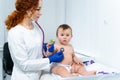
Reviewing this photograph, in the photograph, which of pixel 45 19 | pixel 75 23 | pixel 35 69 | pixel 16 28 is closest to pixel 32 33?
pixel 16 28

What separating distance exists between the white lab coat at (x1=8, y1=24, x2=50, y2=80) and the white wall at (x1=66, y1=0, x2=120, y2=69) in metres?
0.81

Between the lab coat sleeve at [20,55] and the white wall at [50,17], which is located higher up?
the white wall at [50,17]

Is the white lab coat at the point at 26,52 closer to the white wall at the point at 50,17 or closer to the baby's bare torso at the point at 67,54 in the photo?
the baby's bare torso at the point at 67,54

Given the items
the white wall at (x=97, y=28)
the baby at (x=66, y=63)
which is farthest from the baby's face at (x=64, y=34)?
the white wall at (x=97, y=28)

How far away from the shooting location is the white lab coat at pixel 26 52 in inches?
59.2

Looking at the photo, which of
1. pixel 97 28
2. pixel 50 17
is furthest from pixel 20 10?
pixel 50 17

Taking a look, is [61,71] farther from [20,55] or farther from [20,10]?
[20,10]

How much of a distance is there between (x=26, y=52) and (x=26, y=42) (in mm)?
71

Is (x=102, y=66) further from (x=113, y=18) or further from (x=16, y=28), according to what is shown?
(x=16, y=28)

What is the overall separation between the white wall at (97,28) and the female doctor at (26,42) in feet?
2.36

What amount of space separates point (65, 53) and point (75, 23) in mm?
843

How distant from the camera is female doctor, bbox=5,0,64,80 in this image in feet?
4.95

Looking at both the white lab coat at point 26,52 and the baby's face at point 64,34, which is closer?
the white lab coat at point 26,52

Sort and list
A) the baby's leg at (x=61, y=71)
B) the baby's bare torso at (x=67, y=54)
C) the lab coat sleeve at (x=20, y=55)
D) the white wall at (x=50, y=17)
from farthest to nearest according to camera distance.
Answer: the white wall at (x=50, y=17) → the baby's bare torso at (x=67, y=54) → the baby's leg at (x=61, y=71) → the lab coat sleeve at (x=20, y=55)
